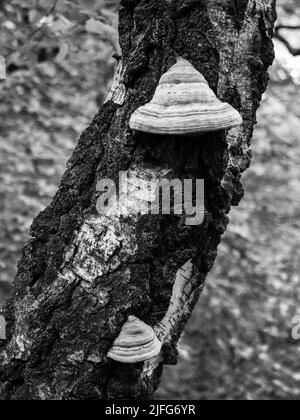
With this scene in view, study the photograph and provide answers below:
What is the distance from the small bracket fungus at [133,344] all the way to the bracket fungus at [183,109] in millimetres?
593

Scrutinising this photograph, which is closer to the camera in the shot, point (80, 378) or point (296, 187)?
point (80, 378)

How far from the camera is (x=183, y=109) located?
1501 millimetres

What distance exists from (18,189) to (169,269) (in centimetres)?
501

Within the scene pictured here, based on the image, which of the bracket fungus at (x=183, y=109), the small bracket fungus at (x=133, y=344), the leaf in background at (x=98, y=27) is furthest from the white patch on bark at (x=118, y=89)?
the leaf in background at (x=98, y=27)

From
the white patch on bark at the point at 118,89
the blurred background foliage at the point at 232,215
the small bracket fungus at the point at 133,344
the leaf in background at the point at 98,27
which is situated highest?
the white patch on bark at the point at 118,89

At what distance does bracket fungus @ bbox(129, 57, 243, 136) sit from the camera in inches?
57.8

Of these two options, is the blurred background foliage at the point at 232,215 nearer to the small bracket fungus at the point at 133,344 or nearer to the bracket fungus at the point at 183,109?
the bracket fungus at the point at 183,109

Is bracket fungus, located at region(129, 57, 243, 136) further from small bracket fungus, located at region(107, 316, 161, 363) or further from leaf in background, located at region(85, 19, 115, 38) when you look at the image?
leaf in background, located at region(85, 19, 115, 38)

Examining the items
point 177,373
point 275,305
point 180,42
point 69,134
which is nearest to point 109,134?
point 180,42

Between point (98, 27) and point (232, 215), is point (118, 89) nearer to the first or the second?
point (98, 27)

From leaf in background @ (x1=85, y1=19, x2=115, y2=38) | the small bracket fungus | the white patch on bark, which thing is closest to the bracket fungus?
the white patch on bark

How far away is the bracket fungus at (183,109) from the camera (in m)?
1.47

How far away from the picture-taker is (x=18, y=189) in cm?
635
